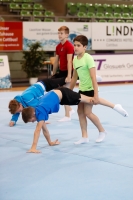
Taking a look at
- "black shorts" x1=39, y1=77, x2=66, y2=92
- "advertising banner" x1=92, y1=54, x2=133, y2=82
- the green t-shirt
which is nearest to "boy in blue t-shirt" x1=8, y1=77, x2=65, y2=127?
"black shorts" x1=39, y1=77, x2=66, y2=92

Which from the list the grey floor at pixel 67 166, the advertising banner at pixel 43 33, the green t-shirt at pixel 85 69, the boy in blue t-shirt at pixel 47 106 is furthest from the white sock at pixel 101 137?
the advertising banner at pixel 43 33

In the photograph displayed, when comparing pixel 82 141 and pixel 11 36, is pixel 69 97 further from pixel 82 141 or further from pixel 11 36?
pixel 11 36

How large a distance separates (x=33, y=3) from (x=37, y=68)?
23.8 feet

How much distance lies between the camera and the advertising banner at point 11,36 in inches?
684

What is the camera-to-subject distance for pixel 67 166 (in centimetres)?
550

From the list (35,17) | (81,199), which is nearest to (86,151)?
(81,199)

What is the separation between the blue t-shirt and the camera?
19.5 feet

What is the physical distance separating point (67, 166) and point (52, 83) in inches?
119

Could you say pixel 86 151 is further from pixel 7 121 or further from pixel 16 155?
Result: pixel 7 121

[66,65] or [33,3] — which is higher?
[33,3]

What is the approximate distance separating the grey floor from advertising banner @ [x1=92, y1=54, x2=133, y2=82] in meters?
9.20

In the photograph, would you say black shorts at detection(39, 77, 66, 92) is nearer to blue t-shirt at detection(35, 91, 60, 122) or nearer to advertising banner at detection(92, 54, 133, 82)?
blue t-shirt at detection(35, 91, 60, 122)

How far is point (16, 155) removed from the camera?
240 inches

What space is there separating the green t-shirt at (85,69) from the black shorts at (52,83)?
1.50m
